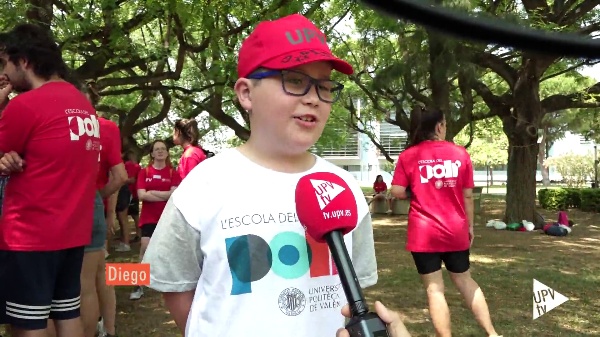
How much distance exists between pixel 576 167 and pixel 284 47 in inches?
1310

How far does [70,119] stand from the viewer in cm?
267

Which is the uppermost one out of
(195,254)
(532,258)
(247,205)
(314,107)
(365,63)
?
(365,63)

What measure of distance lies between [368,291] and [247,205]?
15.8ft

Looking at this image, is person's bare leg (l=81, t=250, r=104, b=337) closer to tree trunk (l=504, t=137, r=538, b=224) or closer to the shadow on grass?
the shadow on grass

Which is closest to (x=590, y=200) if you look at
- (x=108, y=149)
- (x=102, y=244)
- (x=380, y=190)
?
(x=380, y=190)

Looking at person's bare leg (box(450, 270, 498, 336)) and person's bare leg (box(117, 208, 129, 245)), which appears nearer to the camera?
person's bare leg (box(450, 270, 498, 336))

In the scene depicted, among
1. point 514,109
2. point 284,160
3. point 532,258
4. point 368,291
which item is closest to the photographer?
point 284,160

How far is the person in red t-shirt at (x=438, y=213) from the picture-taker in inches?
152

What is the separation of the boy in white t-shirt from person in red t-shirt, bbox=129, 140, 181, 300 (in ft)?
12.4

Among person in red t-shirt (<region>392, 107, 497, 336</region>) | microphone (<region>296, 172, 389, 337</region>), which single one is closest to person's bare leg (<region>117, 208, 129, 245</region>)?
person in red t-shirt (<region>392, 107, 497, 336</region>)

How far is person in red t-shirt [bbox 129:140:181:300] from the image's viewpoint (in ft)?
17.6

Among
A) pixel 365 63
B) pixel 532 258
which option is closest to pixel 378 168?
pixel 365 63

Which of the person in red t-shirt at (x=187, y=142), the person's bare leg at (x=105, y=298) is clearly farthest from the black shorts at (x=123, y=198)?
the person's bare leg at (x=105, y=298)

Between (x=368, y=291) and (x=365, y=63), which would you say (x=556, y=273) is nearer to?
(x=368, y=291)
